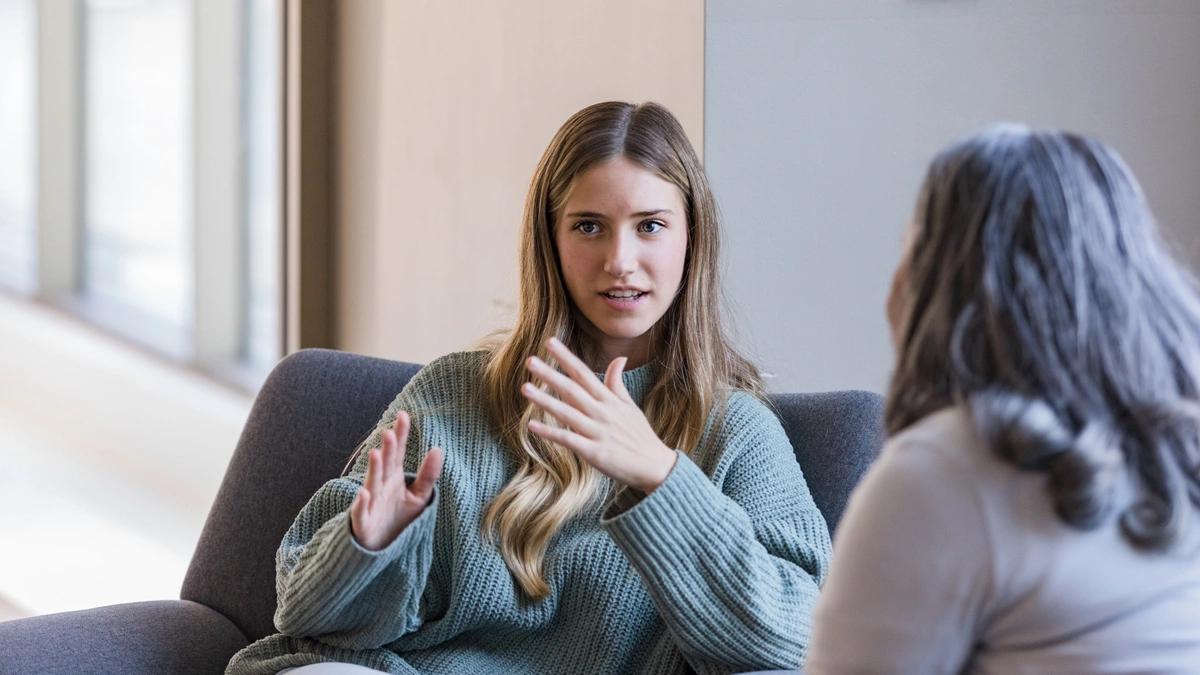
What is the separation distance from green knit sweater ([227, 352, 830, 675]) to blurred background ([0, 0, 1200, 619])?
0.60 meters

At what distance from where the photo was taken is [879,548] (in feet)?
3.05

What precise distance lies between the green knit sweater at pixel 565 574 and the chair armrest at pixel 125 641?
5.0 inches

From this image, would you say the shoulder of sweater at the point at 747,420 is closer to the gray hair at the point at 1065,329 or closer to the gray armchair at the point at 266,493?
the gray armchair at the point at 266,493

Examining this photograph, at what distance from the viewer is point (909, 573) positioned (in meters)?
0.92

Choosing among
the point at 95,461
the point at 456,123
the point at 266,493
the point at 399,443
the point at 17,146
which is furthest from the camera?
the point at 17,146

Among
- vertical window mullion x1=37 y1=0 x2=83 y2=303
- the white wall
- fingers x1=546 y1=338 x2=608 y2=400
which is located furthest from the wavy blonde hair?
vertical window mullion x1=37 y1=0 x2=83 y2=303

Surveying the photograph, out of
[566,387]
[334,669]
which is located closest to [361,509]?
[334,669]

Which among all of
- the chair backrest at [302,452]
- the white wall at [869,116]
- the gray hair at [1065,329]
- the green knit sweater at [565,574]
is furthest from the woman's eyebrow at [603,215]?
the gray hair at [1065,329]

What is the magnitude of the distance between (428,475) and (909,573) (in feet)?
2.46

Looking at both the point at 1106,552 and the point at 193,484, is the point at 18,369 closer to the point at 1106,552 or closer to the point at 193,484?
the point at 193,484

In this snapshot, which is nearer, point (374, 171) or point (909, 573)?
Result: point (909, 573)

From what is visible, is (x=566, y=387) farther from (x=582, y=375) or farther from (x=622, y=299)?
(x=622, y=299)

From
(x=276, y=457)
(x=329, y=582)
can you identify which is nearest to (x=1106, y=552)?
(x=329, y=582)

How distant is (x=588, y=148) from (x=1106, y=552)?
106 centimetres
